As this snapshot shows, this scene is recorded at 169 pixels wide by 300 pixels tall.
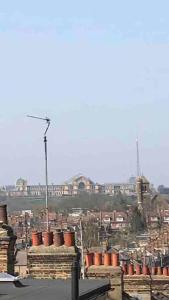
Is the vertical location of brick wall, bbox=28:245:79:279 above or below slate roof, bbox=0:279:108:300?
above

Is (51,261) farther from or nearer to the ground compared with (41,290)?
farther from the ground

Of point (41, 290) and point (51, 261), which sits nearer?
point (41, 290)

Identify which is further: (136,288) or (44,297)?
(136,288)

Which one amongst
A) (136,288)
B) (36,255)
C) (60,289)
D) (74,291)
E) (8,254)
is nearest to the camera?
(74,291)

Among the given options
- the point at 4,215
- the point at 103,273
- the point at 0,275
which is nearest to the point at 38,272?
the point at 4,215

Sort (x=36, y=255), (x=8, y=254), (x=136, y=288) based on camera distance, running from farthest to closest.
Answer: (x=136, y=288) < (x=36, y=255) < (x=8, y=254)

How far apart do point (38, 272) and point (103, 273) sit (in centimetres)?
271

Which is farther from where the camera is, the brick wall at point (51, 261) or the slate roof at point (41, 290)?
the brick wall at point (51, 261)

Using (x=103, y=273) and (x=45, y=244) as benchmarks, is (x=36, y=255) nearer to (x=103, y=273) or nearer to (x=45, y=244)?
(x=45, y=244)

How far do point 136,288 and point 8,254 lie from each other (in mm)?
8522

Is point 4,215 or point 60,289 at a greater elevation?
point 4,215

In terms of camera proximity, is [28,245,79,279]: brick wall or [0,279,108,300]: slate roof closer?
[0,279,108,300]: slate roof

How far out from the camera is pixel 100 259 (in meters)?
21.0

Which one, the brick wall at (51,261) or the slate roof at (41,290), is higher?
the brick wall at (51,261)
